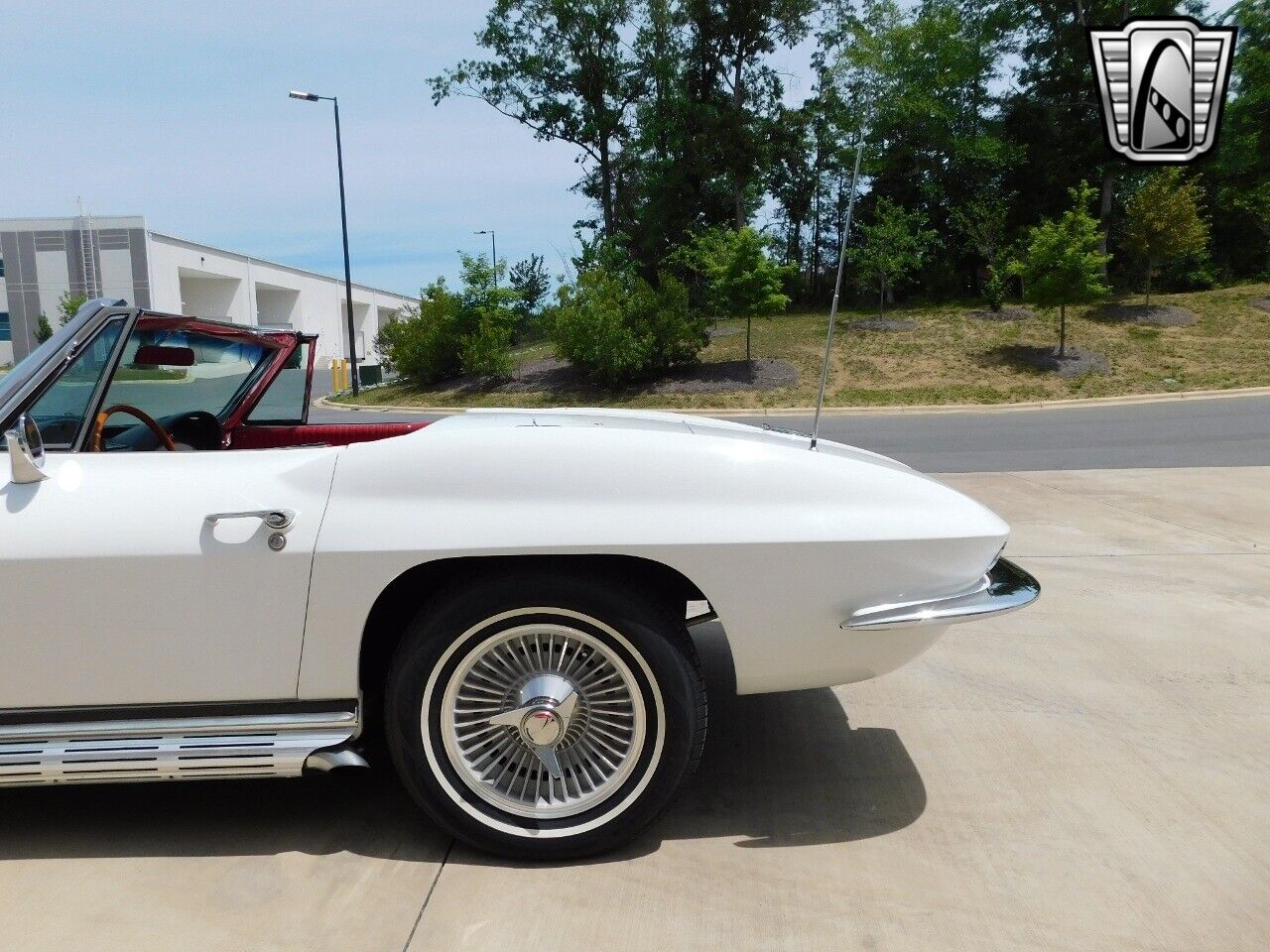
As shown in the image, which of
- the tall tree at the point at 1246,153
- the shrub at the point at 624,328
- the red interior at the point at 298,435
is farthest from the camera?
the tall tree at the point at 1246,153

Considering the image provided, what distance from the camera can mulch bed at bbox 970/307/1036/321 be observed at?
2731 cm

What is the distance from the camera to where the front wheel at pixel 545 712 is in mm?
2553

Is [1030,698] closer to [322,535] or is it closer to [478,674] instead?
[478,674]

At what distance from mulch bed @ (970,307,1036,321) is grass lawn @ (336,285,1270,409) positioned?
314mm

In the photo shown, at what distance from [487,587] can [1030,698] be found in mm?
2352

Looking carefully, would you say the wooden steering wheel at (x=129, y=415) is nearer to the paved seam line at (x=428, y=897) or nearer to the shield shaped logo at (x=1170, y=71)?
the paved seam line at (x=428, y=897)

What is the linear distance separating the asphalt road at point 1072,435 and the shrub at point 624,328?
485 cm

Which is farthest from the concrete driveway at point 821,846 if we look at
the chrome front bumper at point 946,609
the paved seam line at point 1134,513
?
the paved seam line at point 1134,513

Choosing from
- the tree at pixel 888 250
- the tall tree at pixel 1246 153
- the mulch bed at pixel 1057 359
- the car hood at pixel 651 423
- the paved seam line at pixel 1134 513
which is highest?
the tall tree at pixel 1246 153

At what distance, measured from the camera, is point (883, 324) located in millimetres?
27578

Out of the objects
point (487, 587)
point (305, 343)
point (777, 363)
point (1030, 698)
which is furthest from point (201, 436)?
point (777, 363)

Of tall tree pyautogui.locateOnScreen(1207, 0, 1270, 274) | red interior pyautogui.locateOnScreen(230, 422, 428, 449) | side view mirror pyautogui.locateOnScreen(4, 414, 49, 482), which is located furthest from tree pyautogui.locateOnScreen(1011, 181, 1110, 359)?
side view mirror pyautogui.locateOnScreen(4, 414, 49, 482)

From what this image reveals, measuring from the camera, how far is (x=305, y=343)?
4.15 m

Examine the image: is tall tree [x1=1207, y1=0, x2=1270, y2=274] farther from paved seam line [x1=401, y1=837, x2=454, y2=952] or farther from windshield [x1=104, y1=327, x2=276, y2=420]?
paved seam line [x1=401, y1=837, x2=454, y2=952]
